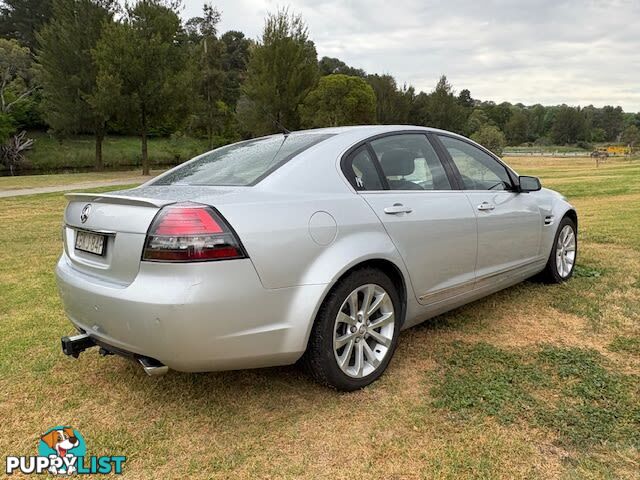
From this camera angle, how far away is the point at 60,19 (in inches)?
1179

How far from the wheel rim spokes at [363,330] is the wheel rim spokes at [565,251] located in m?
2.57

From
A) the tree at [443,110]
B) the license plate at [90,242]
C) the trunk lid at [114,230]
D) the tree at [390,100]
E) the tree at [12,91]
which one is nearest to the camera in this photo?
the trunk lid at [114,230]

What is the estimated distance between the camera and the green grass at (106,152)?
134ft

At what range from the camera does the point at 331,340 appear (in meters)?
2.68

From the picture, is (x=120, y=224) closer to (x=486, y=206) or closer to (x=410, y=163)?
(x=410, y=163)

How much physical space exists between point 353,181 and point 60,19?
33.8 m

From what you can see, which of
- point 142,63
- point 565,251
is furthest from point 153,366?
point 142,63

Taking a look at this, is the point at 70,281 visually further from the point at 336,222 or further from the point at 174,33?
the point at 174,33

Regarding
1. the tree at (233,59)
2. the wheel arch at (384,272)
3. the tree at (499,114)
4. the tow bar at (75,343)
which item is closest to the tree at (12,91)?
the tree at (233,59)

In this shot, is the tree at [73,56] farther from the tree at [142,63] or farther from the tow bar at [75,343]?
the tow bar at [75,343]

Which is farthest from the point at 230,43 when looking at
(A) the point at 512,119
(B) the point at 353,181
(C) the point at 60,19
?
(B) the point at 353,181

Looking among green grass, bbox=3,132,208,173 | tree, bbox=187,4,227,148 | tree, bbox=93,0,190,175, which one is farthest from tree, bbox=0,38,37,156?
tree, bbox=93,0,190,175

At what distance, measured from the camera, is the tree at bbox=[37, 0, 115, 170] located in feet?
96.2

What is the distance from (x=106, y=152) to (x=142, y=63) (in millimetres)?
22234
